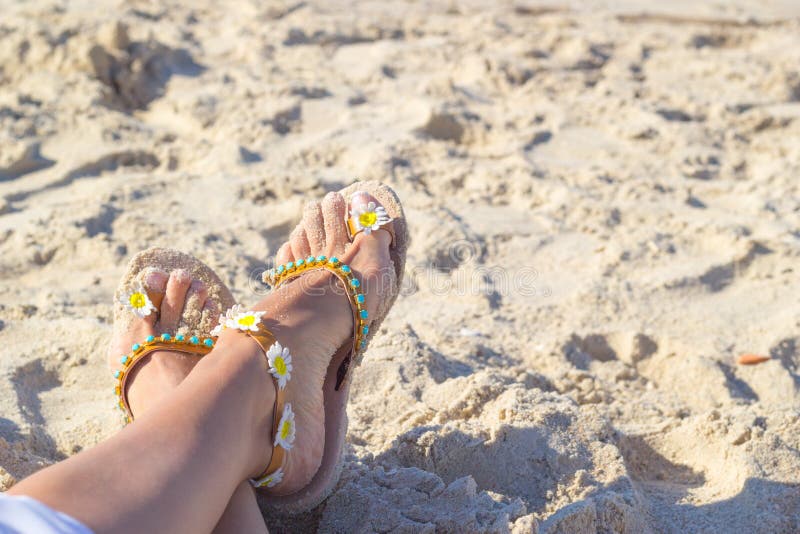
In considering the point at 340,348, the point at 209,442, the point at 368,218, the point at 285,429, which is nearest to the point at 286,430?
the point at 285,429

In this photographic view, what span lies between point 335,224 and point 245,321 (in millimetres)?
554

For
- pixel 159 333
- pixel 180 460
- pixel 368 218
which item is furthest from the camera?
pixel 368 218

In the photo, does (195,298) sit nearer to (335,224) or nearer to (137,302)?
(137,302)

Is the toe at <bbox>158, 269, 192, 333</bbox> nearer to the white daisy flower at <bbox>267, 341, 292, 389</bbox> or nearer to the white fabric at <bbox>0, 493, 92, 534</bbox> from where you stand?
the white daisy flower at <bbox>267, 341, 292, 389</bbox>

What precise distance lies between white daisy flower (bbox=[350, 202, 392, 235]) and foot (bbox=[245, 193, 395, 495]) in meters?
0.02

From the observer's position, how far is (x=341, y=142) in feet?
9.79

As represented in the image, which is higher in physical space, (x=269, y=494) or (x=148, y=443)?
(x=148, y=443)

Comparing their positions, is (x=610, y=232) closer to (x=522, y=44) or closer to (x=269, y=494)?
(x=269, y=494)

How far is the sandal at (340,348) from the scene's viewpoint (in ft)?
4.54

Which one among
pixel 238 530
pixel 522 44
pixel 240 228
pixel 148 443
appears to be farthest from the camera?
pixel 522 44

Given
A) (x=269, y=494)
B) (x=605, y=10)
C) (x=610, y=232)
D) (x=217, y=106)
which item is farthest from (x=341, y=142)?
(x=605, y=10)

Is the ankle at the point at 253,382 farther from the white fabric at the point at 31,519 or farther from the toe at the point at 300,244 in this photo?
the toe at the point at 300,244

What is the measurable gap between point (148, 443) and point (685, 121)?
9.36 feet

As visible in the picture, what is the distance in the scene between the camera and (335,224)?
6.39 feet
